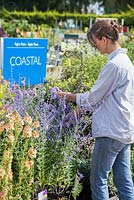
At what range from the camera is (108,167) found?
2916mm

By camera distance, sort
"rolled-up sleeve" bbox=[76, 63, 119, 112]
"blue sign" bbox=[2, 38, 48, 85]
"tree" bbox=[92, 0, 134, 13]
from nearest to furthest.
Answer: "rolled-up sleeve" bbox=[76, 63, 119, 112] → "blue sign" bbox=[2, 38, 48, 85] → "tree" bbox=[92, 0, 134, 13]

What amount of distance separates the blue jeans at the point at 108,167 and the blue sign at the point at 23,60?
4.42 ft

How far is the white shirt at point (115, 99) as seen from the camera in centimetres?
278

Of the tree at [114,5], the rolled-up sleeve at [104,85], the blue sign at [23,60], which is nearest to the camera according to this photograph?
the rolled-up sleeve at [104,85]

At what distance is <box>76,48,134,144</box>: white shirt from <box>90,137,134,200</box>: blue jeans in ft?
0.23

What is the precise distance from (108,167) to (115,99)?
1.51 feet

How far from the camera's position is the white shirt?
278cm

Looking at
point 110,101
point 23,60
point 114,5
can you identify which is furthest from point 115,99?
point 114,5

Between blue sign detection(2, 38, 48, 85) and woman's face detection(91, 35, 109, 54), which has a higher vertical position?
woman's face detection(91, 35, 109, 54)

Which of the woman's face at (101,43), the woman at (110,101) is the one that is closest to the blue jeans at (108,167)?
the woman at (110,101)

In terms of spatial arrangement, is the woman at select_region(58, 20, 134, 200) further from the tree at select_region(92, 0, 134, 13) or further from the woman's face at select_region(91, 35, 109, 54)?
the tree at select_region(92, 0, 134, 13)

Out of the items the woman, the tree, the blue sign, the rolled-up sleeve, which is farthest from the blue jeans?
the tree

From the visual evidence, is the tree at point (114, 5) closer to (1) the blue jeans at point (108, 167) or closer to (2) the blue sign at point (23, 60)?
(2) the blue sign at point (23, 60)

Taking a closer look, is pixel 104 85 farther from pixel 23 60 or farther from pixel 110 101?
pixel 23 60
